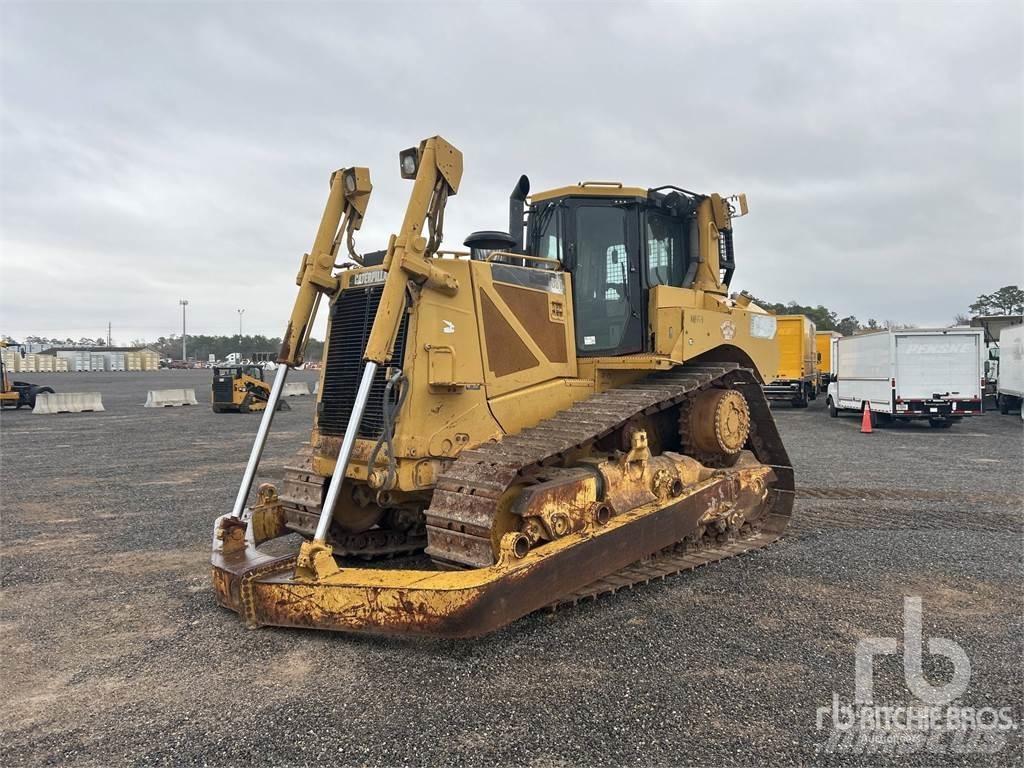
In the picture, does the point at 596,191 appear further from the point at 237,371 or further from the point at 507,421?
the point at 237,371

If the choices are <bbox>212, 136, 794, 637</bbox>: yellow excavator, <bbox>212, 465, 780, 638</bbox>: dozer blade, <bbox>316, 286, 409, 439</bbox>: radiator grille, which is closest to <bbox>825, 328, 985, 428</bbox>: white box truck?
<bbox>212, 136, 794, 637</bbox>: yellow excavator

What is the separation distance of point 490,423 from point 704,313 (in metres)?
2.56

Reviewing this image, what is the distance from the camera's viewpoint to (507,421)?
5.02 metres

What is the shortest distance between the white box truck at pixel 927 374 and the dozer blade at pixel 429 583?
44.3 ft

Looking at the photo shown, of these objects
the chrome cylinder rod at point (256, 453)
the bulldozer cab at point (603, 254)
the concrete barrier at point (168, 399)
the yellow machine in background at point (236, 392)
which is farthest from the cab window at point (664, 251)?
the concrete barrier at point (168, 399)

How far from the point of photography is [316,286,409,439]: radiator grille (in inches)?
182

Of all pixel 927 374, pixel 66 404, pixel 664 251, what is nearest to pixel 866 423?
pixel 927 374

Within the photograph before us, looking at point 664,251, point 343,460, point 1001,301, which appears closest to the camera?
point 343,460

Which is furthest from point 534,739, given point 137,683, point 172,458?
point 172,458

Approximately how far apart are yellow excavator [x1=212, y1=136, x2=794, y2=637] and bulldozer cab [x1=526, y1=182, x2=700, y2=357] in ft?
0.06

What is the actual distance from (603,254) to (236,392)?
19.5 metres

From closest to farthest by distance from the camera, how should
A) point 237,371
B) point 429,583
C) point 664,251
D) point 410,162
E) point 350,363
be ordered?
point 429,583 → point 410,162 → point 350,363 → point 664,251 → point 237,371

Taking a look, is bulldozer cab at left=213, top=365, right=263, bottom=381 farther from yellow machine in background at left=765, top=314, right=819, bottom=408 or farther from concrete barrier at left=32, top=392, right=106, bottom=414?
yellow machine in background at left=765, top=314, right=819, bottom=408

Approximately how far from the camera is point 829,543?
6.17m
